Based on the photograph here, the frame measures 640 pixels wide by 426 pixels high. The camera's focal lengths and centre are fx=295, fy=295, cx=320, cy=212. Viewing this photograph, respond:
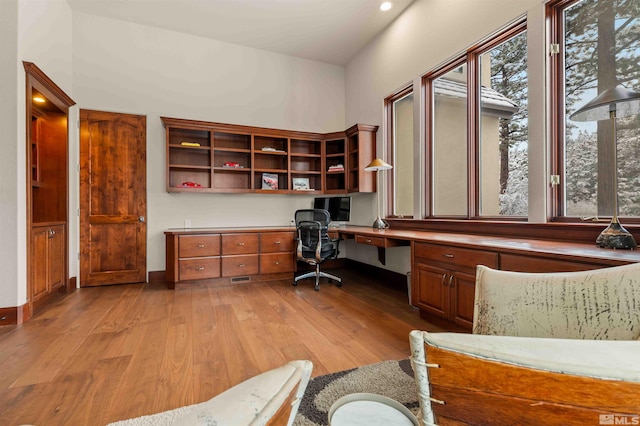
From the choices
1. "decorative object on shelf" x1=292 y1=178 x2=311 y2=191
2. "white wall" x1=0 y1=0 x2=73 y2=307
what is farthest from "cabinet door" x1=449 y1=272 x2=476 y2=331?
"white wall" x1=0 y1=0 x2=73 y2=307

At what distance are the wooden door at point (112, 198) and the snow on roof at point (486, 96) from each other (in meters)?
4.01

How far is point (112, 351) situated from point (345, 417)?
2055 millimetres

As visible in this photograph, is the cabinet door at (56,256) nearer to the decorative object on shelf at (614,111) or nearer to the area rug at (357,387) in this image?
the area rug at (357,387)

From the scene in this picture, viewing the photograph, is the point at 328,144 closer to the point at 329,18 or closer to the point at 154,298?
the point at 329,18

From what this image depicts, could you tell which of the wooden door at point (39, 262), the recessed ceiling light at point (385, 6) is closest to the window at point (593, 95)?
the recessed ceiling light at point (385, 6)

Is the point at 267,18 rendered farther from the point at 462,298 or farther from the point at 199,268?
the point at 462,298

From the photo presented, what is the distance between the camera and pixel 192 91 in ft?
14.7

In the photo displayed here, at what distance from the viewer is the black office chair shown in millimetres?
3862

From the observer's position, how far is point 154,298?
3.42m

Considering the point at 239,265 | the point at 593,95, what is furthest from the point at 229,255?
the point at 593,95

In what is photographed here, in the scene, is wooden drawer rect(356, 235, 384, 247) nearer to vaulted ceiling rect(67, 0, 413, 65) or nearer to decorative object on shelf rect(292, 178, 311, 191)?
decorative object on shelf rect(292, 178, 311, 191)

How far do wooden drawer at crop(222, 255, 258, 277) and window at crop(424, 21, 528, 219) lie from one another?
8.11 feet

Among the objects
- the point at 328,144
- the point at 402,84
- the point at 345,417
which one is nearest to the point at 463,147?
the point at 402,84

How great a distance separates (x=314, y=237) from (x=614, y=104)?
2.99 metres
